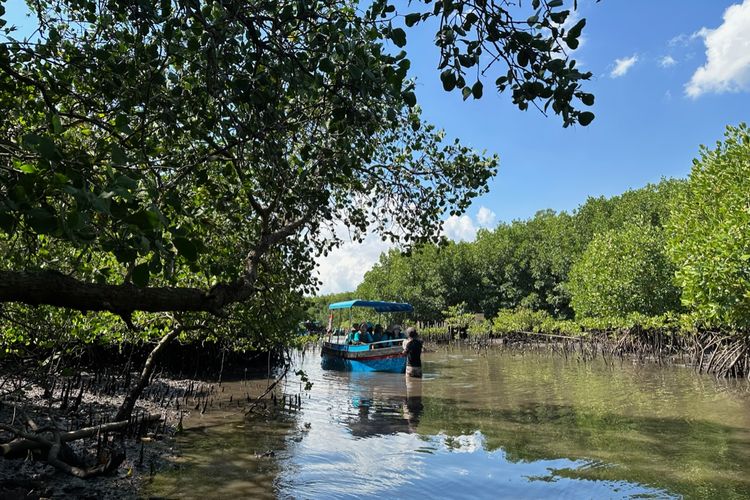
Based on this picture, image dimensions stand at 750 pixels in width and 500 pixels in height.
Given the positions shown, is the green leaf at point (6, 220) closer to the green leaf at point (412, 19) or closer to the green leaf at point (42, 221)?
the green leaf at point (42, 221)

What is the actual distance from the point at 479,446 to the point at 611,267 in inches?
831

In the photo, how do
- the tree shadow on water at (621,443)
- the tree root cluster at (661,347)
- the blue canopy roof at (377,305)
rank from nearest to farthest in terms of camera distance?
1. the tree shadow on water at (621,443)
2. the tree root cluster at (661,347)
3. the blue canopy roof at (377,305)

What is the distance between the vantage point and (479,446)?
8.39 metres

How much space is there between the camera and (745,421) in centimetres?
976

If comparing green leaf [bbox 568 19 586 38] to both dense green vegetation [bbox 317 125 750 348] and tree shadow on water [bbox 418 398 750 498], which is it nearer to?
dense green vegetation [bbox 317 125 750 348]

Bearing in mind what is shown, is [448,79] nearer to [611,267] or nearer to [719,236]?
[719,236]

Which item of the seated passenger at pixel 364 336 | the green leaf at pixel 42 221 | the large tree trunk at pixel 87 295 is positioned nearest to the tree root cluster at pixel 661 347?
the seated passenger at pixel 364 336

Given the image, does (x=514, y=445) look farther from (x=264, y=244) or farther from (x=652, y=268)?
(x=652, y=268)

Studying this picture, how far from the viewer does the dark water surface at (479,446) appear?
249 inches

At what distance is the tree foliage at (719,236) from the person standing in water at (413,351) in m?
7.56

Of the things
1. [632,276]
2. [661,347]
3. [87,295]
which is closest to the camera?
[87,295]

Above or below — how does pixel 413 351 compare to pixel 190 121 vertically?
below

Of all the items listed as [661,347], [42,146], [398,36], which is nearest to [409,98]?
[398,36]

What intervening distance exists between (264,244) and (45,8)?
3.59 meters
